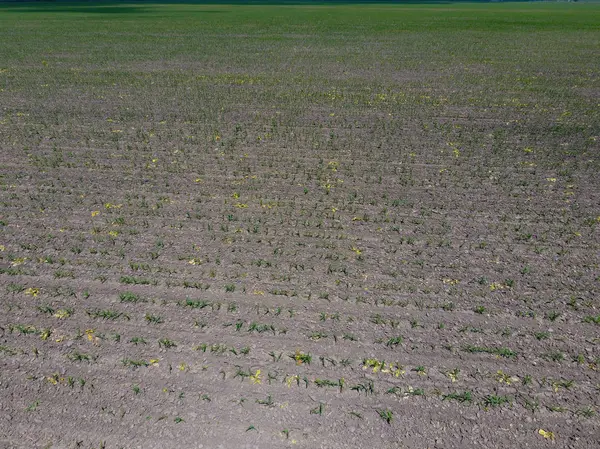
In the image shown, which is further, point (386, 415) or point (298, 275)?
point (298, 275)

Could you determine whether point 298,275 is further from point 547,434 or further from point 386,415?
point 547,434

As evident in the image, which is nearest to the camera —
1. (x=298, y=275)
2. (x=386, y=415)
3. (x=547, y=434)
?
(x=547, y=434)

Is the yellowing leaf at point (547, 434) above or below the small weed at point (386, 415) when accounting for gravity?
below

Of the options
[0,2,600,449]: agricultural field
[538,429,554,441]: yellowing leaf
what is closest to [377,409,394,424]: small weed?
[0,2,600,449]: agricultural field

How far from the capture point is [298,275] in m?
5.63

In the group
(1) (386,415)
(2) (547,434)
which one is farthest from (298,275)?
(2) (547,434)

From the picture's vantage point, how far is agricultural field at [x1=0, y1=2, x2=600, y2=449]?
3.95m

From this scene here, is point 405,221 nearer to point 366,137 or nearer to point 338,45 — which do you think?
point 366,137

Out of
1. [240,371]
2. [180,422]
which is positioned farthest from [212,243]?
[180,422]

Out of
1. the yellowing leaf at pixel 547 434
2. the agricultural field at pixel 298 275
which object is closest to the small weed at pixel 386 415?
the agricultural field at pixel 298 275

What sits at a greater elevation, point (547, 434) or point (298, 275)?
point (298, 275)

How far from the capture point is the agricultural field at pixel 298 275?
13.0ft

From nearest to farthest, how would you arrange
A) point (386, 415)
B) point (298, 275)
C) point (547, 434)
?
point (547, 434), point (386, 415), point (298, 275)

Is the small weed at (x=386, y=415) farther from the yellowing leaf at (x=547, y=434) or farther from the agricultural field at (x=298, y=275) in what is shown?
the yellowing leaf at (x=547, y=434)
